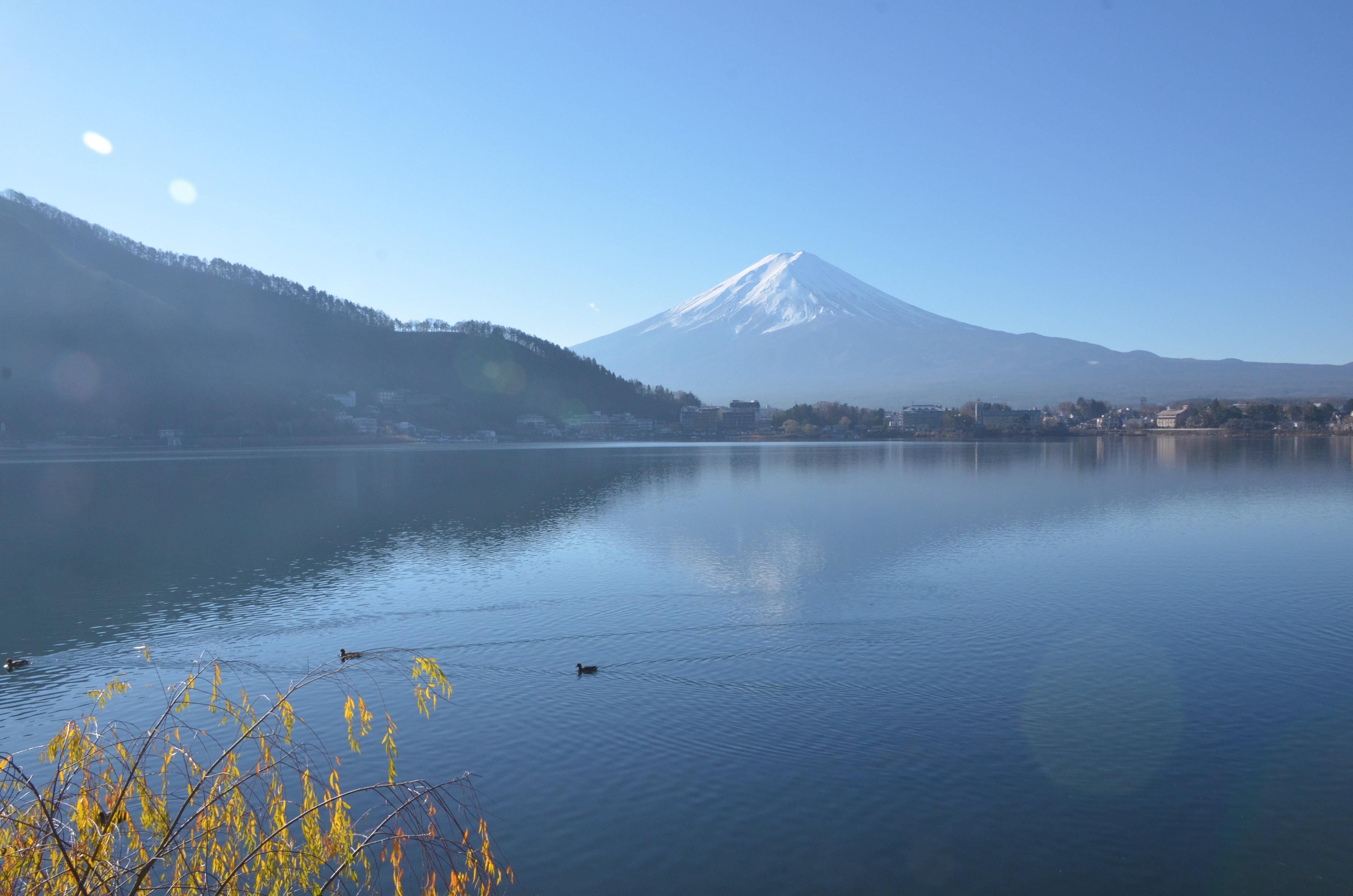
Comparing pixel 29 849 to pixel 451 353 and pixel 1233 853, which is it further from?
pixel 451 353

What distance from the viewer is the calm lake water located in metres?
5.04

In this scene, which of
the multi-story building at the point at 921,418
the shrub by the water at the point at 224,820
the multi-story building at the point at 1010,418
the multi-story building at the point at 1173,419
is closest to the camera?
the shrub by the water at the point at 224,820

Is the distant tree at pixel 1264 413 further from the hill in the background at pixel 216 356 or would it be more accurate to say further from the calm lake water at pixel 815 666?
the calm lake water at pixel 815 666

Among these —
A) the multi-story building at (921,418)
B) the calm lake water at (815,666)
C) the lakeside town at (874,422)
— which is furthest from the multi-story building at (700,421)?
the calm lake water at (815,666)

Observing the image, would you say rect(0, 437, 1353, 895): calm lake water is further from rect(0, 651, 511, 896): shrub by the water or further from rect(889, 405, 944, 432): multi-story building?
rect(889, 405, 944, 432): multi-story building

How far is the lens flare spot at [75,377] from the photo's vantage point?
58.8m

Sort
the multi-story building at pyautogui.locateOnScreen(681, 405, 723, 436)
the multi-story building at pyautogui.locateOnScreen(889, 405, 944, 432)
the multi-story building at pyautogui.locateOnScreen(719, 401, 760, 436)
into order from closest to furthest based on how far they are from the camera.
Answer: the multi-story building at pyautogui.locateOnScreen(889, 405, 944, 432) → the multi-story building at pyautogui.locateOnScreen(719, 401, 760, 436) → the multi-story building at pyautogui.locateOnScreen(681, 405, 723, 436)

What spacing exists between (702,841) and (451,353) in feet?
291

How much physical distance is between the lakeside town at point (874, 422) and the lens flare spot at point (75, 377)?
17.5m

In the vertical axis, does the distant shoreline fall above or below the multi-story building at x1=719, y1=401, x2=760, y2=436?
below

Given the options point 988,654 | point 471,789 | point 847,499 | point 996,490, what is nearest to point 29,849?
point 471,789

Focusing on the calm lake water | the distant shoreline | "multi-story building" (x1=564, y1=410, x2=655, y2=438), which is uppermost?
"multi-story building" (x1=564, y1=410, x2=655, y2=438)

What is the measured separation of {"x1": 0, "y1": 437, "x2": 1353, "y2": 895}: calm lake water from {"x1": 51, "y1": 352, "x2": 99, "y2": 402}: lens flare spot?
45.5 metres

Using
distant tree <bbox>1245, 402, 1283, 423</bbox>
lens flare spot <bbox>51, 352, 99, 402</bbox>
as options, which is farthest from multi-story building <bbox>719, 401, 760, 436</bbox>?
lens flare spot <bbox>51, 352, 99, 402</bbox>
